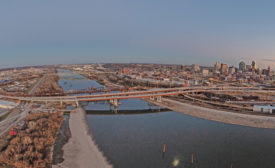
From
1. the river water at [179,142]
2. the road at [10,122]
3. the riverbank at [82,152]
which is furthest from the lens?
the road at [10,122]

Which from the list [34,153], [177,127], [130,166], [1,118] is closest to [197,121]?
[177,127]

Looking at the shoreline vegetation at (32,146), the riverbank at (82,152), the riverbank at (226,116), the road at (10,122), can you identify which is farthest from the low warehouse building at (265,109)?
the road at (10,122)

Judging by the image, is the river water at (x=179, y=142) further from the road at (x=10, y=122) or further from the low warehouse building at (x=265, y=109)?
the road at (x=10, y=122)

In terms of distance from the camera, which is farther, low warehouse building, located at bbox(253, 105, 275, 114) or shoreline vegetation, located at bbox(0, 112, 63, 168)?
low warehouse building, located at bbox(253, 105, 275, 114)

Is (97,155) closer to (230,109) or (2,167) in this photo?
(2,167)

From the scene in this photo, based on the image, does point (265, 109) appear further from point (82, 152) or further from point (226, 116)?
point (82, 152)

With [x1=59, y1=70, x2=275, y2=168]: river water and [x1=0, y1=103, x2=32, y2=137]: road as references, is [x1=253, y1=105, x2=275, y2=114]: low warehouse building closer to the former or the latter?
[x1=59, y1=70, x2=275, y2=168]: river water

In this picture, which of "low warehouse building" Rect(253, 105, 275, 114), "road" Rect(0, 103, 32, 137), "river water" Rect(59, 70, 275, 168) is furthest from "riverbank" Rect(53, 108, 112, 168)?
"low warehouse building" Rect(253, 105, 275, 114)
